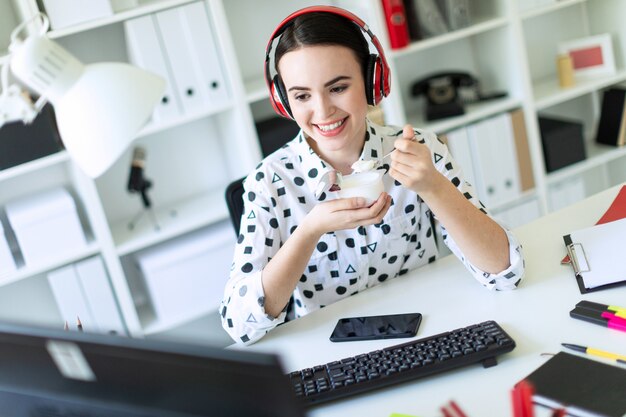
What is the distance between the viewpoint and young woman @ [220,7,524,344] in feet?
4.64

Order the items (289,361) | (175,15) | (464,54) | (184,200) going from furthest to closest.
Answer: (464,54)
(184,200)
(175,15)
(289,361)

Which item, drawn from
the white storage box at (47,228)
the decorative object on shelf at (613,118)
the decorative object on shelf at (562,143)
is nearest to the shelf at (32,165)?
the white storage box at (47,228)

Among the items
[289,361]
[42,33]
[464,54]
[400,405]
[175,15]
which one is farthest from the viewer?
[464,54]

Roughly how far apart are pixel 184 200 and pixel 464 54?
1487mm

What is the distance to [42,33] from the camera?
3.27ft

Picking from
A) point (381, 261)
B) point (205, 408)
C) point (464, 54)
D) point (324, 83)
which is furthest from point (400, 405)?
point (464, 54)

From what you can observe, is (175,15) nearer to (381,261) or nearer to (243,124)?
(243,124)

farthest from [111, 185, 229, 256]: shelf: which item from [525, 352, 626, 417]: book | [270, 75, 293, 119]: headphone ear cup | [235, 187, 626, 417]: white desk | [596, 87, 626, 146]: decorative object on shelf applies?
[596, 87, 626, 146]: decorative object on shelf

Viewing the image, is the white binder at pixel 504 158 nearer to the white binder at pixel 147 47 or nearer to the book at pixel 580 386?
the white binder at pixel 147 47

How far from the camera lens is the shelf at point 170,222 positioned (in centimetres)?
263

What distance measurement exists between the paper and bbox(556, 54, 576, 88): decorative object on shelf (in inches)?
73.9

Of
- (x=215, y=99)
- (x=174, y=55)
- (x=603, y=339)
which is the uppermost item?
(x=174, y=55)

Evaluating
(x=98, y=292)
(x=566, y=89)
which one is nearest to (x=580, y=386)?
(x=98, y=292)

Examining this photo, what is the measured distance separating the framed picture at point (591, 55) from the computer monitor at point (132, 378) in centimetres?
307
